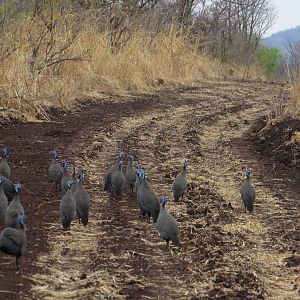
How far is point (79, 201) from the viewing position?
6602mm

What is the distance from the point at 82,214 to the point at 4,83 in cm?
666

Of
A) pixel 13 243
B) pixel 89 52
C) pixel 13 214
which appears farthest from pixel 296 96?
pixel 13 243

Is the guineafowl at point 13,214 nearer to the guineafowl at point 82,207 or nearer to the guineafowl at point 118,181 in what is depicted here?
the guineafowl at point 82,207

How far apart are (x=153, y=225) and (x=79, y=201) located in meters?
0.84

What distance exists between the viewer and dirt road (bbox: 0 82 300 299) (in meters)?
5.14

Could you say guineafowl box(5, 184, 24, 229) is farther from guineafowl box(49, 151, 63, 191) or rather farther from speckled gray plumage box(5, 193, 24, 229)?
guineafowl box(49, 151, 63, 191)

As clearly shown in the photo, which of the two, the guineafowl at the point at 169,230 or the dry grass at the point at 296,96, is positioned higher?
the dry grass at the point at 296,96

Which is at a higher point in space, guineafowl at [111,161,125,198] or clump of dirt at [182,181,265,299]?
guineafowl at [111,161,125,198]

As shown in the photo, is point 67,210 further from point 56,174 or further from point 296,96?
point 296,96

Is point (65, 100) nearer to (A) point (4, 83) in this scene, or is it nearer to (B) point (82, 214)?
(A) point (4, 83)

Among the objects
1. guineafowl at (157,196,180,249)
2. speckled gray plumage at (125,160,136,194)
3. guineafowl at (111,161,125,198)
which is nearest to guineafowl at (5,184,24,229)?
guineafowl at (157,196,180,249)

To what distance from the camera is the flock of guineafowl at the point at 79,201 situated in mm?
5254

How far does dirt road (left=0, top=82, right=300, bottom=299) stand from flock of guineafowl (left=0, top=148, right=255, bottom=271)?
6.1 inches

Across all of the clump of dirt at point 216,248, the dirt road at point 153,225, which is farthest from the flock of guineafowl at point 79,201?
the clump of dirt at point 216,248
